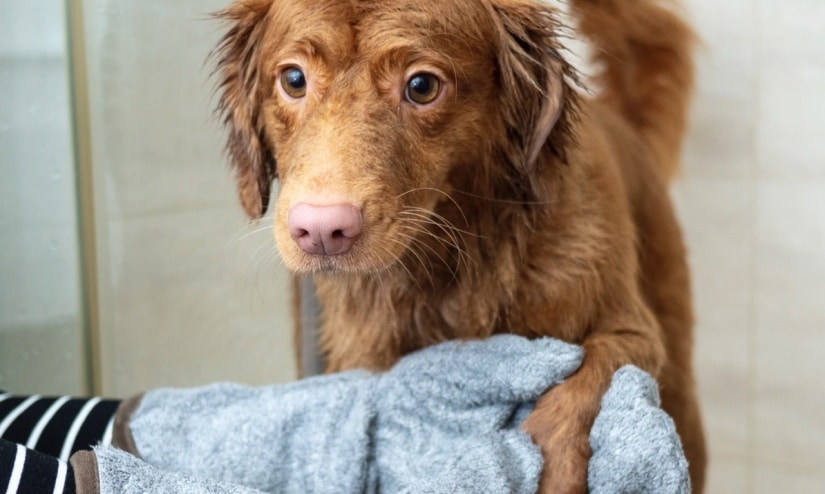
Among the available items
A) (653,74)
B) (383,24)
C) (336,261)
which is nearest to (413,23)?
(383,24)

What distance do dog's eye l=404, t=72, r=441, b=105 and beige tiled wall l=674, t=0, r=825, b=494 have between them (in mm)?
921

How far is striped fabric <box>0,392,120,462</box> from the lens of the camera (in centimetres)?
88

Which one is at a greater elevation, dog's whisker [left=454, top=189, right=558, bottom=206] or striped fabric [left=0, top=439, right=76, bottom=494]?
dog's whisker [left=454, top=189, right=558, bottom=206]

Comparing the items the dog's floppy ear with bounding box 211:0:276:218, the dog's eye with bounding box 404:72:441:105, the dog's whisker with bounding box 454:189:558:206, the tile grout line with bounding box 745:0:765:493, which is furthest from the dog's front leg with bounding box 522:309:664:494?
the tile grout line with bounding box 745:0:765:493

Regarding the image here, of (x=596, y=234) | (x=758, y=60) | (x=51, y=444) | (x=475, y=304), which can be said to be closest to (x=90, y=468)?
(x=51, y=444)

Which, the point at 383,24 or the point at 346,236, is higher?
the point at 383,24

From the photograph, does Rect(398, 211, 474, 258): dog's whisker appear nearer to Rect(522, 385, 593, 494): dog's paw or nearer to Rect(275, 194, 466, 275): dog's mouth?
Rect(275, 194, 466, 275): dog's mouth

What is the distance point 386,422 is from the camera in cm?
87

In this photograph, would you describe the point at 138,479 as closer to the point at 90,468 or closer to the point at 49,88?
the point at 90,468

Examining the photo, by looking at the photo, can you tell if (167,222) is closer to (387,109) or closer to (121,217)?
(121,217)

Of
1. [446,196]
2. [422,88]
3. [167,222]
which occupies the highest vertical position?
[422,88]

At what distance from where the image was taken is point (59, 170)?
1180 mm

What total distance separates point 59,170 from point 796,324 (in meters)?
1.39

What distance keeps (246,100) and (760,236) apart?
1.15 meters
